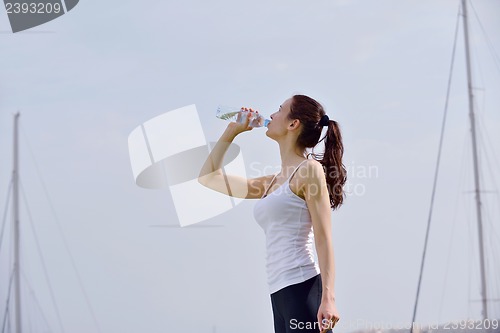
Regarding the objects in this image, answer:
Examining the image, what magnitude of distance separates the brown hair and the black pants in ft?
0.87

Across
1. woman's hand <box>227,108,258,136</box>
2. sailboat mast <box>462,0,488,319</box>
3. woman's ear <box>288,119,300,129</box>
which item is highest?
woman's hand <box>227,108,258,136</box>

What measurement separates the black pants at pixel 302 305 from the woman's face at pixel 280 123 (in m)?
0.35

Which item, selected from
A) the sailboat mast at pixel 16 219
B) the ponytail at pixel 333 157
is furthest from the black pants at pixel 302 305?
the sailboat mast at pixel 16 219

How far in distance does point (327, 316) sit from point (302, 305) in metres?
0.07

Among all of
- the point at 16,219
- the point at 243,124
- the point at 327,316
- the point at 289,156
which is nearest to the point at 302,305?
the point at 327,316

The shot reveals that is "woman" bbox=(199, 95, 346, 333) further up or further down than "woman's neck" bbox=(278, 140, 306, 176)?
further down

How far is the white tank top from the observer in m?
1.51

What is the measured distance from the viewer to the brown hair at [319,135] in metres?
1.66

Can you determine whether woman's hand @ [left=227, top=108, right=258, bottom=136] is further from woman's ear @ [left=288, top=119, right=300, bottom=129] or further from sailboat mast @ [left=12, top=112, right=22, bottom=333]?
sailboat mast @ [left=12, top=112, right=22, bottom=333]

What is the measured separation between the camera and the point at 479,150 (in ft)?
12.4

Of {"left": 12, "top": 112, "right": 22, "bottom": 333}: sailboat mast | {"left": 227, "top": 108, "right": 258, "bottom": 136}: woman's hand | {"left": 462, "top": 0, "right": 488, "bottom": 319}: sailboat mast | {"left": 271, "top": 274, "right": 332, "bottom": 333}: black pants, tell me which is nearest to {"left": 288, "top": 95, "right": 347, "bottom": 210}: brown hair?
{"left": 227, "top": 108, "right": 258, "bottom": 136}: woman's hand

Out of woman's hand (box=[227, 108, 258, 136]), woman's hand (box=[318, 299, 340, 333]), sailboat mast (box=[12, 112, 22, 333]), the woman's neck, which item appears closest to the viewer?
woman's hand (box=[318, 299, 340, 333])

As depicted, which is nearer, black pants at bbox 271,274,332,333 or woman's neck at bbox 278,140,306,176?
black pants at bbox 271,274,332,333

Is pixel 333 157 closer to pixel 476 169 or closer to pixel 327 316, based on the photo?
pixel 327 316
